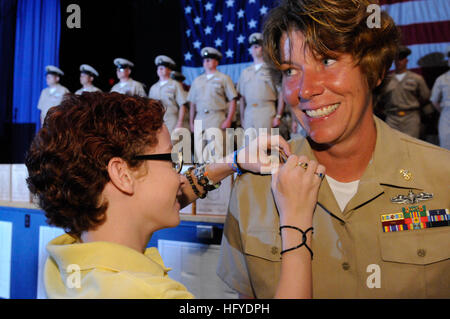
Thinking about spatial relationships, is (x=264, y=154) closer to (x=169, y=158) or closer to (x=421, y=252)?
(x=169, y=158)

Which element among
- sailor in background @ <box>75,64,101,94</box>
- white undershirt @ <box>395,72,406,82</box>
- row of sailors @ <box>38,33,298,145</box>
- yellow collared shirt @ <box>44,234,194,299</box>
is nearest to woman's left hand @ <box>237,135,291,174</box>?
yellow collared shirt @ <box>44,234,194,299</box>

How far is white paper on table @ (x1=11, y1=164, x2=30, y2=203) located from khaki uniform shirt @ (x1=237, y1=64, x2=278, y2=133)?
2.87 meters

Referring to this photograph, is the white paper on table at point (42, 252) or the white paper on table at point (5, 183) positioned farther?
the white paper on table at point (5, 183)

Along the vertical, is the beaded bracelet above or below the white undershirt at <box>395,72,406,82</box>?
below

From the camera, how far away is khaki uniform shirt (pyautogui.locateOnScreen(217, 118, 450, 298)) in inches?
44.2

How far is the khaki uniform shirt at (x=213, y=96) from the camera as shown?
538cm

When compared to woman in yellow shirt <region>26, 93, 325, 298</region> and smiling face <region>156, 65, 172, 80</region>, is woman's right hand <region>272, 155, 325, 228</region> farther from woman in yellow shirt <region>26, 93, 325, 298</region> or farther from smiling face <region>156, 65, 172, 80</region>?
smiling face <region>156, 65, 172, 80</region>

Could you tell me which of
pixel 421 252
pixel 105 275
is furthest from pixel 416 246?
pixel 105 275

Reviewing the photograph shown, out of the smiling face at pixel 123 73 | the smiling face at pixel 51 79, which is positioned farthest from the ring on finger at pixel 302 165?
the smiling face at pixel 51 79

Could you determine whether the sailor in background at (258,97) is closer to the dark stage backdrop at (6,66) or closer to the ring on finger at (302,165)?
the ring on finger at (302,165)

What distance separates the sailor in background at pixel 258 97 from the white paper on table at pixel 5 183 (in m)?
2.91
